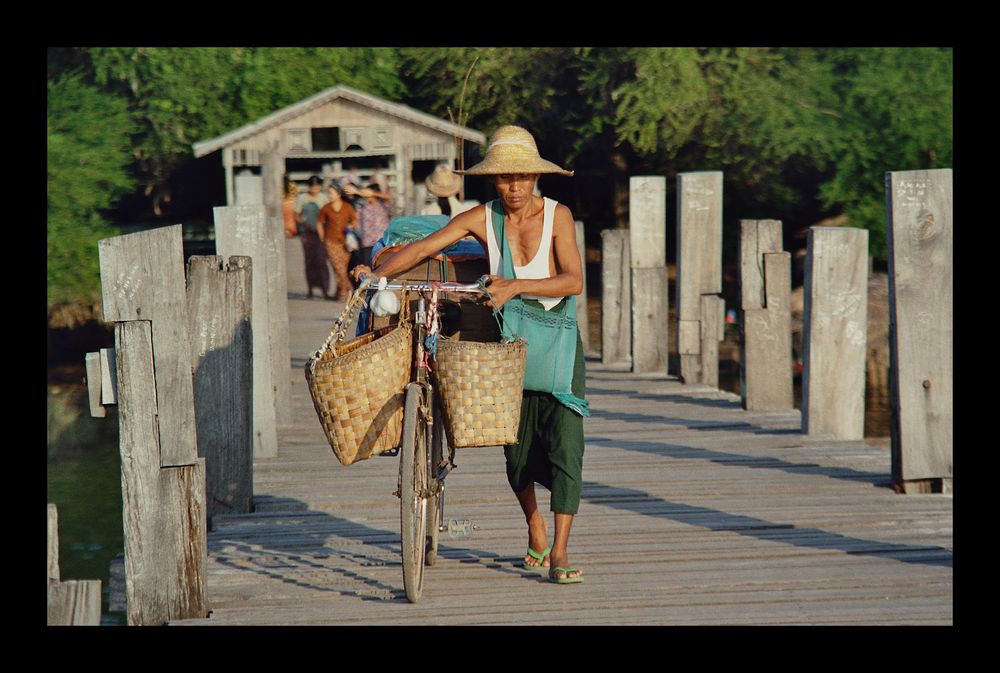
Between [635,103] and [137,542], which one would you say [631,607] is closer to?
[137,542]

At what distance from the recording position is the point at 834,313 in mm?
8312

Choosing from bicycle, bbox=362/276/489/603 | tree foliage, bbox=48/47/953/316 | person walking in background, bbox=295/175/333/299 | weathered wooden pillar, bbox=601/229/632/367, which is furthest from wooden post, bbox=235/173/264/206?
bicycle, bbox=362/276/489/603

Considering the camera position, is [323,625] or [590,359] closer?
[323,625]

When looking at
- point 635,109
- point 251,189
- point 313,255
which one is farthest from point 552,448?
point 635,109

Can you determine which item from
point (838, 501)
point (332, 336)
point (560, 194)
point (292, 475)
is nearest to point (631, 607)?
point (332, 336)

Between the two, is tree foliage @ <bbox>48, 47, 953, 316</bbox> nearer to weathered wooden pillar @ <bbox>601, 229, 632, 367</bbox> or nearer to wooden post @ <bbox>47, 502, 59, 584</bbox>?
weathered wooden pillar @ <bbox>601, 229, 632, 367</bbox>

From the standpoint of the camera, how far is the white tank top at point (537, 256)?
5.55m

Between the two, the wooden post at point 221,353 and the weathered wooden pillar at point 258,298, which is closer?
the wooden post at point 221,353

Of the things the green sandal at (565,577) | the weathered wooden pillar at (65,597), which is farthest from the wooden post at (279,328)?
the weathered wooden pillar at (65,597)

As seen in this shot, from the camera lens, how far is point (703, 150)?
31469 millimetres

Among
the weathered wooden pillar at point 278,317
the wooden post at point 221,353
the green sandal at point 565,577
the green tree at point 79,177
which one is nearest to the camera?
the green sandal at point 565,577

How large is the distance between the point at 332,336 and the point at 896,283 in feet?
9.89

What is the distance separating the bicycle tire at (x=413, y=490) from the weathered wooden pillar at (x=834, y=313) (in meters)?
3.51

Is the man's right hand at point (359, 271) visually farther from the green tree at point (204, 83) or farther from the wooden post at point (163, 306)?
the green tree at point (204, 83)
